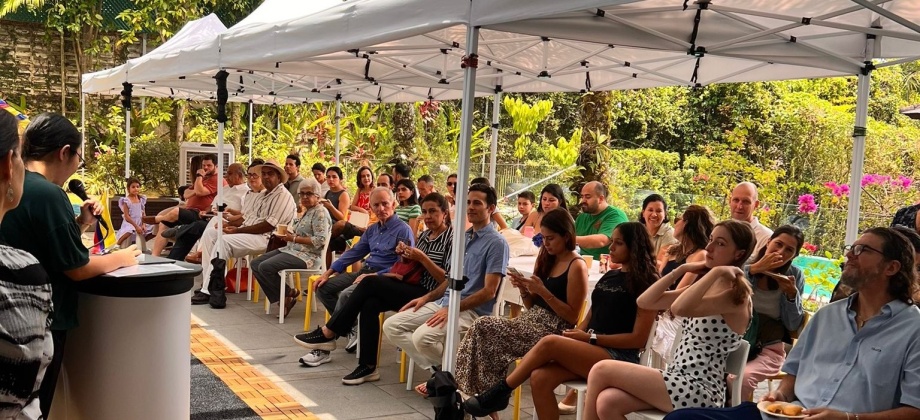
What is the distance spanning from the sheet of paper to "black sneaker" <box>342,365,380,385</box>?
195 cm

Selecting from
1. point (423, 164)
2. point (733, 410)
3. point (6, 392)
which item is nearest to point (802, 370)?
point (733, 410)

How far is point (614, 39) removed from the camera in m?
4.56

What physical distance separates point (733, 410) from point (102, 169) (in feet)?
50.3

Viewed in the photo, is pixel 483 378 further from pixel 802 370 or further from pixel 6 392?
pixel 6 392

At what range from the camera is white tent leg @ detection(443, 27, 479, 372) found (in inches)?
167

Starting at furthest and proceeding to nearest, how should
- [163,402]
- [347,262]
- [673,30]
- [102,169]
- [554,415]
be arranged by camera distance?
[102,169]
[347,262]
[673,30]
[554,415]
[163,402]

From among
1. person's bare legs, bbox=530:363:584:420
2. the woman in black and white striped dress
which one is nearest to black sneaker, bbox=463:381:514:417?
person's bare legs, bbox=530:363:584:420

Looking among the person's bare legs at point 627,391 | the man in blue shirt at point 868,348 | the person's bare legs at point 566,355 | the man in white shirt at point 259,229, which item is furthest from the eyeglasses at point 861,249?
the man in white shirt at point 259,229

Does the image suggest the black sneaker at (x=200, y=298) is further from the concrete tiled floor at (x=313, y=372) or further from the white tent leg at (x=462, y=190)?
the white tent leg at (x=462, y=190)

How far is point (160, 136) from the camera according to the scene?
17953 mm

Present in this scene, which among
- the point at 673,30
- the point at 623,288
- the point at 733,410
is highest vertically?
the point at 673,30

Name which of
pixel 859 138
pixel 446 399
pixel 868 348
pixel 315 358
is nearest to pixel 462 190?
pixel 446 399

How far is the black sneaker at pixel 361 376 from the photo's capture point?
5.36 meters

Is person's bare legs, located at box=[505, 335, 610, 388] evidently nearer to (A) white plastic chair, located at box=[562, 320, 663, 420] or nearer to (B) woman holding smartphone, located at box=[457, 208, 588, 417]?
(A) white plastic chair, located at box=[562, 320, 663, 420]
